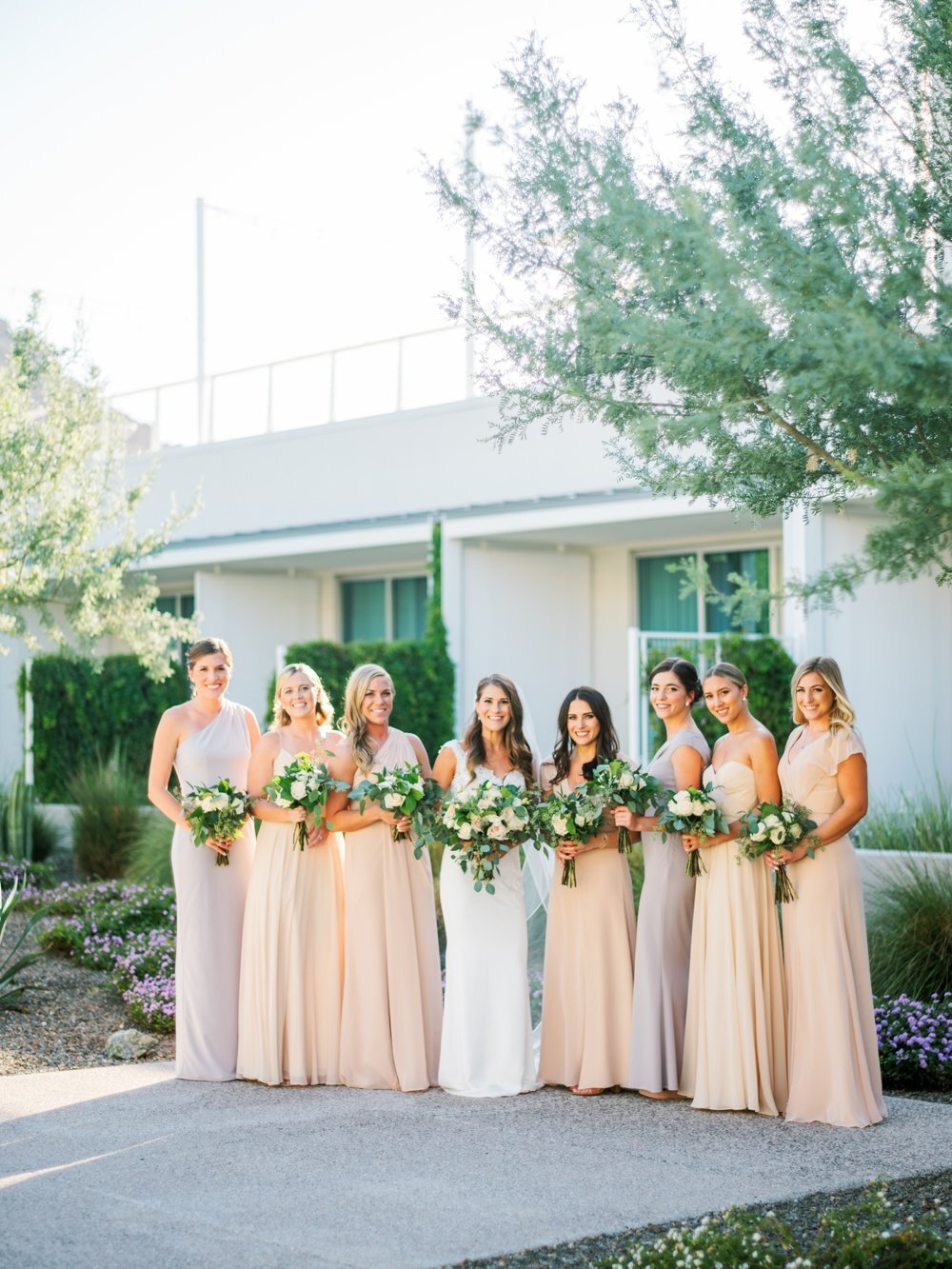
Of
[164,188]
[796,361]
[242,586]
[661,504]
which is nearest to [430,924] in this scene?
[796,361]

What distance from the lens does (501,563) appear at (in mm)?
19047

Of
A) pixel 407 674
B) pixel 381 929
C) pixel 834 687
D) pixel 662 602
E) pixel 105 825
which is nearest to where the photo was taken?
pixel 834 687

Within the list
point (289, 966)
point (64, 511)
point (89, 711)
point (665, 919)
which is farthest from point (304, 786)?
point (89, 711)

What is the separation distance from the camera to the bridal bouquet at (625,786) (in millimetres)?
7418

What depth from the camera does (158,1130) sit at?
672 centimetres

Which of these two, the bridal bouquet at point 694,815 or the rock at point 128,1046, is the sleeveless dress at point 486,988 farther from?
the rock at point 128,1046

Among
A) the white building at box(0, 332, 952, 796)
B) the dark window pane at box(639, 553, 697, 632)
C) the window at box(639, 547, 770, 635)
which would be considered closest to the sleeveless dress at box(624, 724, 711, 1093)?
the white building at box(0, 332, 952, 796)

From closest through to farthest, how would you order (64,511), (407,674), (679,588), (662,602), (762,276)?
(762,276)
(64,511)
(679,588)
(407,674)
(662,602)

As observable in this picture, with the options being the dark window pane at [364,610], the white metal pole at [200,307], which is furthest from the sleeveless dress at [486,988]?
the white metal pole at [200,307]

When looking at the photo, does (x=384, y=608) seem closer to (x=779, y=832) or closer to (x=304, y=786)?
(x=304, y=786)

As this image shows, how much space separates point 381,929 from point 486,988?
24.2 inches

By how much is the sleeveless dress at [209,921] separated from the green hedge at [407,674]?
943cm

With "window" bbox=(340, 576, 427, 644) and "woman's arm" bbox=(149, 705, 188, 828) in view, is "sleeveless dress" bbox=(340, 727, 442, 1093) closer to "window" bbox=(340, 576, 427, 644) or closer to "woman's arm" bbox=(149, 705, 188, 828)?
"woman's arm" bbox=(149, 705, 188, 828)

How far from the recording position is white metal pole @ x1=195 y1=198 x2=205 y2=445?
2341 centimetres
